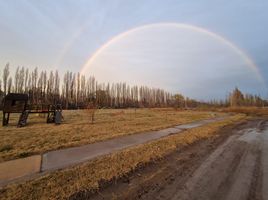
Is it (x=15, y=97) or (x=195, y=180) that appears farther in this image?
(x=15, y=97)

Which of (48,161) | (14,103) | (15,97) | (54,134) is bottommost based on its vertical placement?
(48,161)

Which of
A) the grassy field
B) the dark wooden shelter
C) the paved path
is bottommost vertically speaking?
the paved path

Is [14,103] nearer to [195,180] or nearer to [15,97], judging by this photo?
[15,97]

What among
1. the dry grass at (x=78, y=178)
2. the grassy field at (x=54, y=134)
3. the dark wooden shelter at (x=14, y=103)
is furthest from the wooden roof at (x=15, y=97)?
the dry grass at (x=78, y=178)

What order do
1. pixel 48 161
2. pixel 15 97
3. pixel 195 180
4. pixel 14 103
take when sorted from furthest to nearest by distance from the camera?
pixel 15 97 < pixel 14 103 < pixel 48 161 < pixel 195 180

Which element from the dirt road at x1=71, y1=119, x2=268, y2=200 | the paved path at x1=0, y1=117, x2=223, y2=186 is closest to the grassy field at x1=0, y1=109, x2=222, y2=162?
the paved path at x1=0, y1=117, x2=223, y2=186

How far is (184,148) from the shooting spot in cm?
805

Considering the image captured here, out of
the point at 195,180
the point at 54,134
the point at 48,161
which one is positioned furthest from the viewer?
the point at 54,134

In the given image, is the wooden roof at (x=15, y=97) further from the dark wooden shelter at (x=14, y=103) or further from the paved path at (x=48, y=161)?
the paved path at (x=48, y=161)

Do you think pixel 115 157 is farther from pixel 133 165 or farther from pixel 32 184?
pixel 32 184

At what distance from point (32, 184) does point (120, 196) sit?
2.24m

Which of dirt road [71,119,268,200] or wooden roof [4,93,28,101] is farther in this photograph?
wooden roof [4,93,28,101]

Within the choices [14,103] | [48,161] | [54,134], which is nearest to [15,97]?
[14,103]

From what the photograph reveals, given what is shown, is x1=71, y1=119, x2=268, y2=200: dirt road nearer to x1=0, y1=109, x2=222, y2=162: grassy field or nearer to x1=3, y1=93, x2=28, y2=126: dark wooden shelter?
x1=0, y1=109, x2=222, y2=162: grassy field
